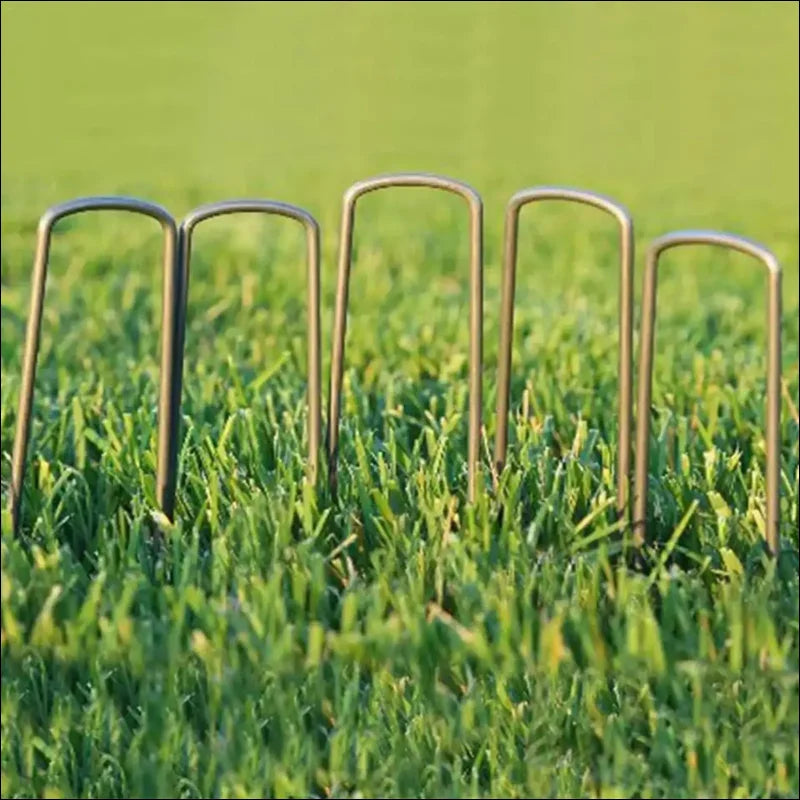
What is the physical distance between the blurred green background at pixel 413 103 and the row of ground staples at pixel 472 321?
469 cm

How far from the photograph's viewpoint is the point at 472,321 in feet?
10.2

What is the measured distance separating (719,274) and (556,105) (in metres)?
4.99

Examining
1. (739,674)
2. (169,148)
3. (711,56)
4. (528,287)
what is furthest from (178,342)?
(711,56)

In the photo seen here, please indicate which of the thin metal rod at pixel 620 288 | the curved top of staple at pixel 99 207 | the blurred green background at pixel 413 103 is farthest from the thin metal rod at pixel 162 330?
the blurred green background at pixel 413 103

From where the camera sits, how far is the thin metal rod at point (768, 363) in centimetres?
284

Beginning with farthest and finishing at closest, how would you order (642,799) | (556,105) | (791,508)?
(556,105)
(791,508)
(642,799)

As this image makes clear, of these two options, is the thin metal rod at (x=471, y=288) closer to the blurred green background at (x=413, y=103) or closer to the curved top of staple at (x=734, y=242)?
the curved top of staple at (x=734, y=242)

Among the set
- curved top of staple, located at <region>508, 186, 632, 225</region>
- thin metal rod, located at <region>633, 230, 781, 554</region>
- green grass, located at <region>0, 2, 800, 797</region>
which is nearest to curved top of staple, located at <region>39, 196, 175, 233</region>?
green grass, located at <region>0, 2, 800, 797</region>

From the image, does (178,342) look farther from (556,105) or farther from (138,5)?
(138,5)

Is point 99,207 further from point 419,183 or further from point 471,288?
point 471,288

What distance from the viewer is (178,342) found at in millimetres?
3125

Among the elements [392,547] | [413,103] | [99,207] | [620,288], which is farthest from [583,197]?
[413,103]

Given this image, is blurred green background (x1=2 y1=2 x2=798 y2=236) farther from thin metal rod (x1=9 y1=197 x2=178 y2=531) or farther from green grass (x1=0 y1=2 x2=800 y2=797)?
thin metal rod (x1=9 y1=197 x2=178 y2=531)

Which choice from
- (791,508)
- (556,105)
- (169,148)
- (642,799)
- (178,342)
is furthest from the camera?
(556,105)
